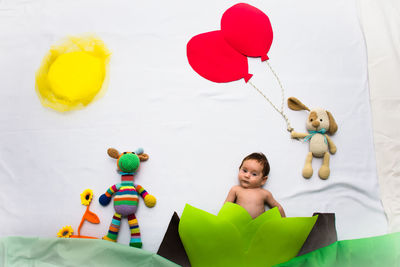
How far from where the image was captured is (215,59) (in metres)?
1.20

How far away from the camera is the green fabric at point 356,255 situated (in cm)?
84

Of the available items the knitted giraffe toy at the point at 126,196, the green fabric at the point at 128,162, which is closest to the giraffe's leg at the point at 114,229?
the knitted giraffe toy at the point at 126,196

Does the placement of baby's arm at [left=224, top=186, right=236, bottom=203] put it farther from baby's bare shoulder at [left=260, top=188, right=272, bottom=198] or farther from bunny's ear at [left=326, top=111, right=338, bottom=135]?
bunny's ear at [left=326, top=111, right=338, bottom=135]

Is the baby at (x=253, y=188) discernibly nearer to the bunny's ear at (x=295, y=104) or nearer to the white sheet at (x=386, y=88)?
the bunny's ear at (x=295, y=104)

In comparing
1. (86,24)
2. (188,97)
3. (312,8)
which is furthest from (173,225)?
(312,8)

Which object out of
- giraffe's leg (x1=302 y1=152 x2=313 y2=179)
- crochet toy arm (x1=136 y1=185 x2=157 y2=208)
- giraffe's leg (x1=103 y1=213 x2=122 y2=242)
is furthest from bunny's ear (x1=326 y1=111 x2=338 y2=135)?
giraffe's leg (x1=103 y1=213 x2=122 y2=242)

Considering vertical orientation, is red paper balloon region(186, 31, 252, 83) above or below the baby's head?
above

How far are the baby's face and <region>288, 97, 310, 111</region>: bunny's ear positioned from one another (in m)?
0.25

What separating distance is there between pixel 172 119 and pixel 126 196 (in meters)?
0.29

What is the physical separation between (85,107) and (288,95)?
0.66 metres

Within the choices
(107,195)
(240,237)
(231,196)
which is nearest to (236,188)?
(231,196)

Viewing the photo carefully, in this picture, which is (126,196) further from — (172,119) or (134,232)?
(172,119)

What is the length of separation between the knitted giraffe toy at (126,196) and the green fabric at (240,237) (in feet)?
0.49

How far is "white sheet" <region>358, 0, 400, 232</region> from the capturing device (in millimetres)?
1034
